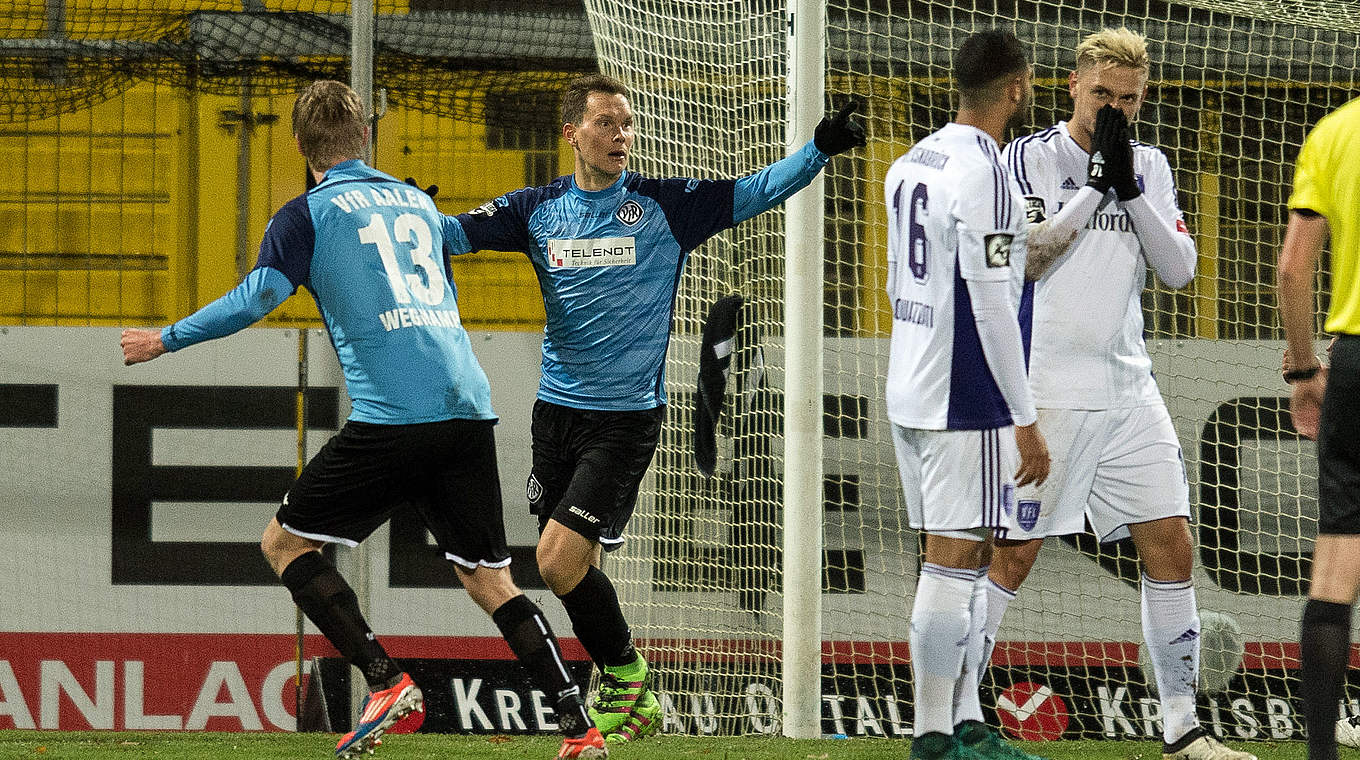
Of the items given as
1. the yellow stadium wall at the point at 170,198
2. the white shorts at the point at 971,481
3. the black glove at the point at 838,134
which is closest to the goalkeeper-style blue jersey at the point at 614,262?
the black glove at the point at 838,134

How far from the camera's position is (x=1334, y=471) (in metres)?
2.62

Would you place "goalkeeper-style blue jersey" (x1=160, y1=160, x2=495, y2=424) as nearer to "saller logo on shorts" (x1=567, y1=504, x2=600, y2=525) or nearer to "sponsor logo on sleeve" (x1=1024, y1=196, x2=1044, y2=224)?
"saller logo on shorts" (x1=567, y1=504, x2=600, y2=525)

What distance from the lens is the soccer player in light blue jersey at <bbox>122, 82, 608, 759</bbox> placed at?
11.3ft

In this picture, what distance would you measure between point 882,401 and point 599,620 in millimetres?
2196

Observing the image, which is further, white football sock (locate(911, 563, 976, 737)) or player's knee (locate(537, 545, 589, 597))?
player's knee (locate(537, 545, 589, 597))

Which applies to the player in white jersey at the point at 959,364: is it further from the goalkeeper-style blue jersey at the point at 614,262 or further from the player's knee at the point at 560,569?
the player's knee at the point at 560,569

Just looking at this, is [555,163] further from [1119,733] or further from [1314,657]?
[1314,657]

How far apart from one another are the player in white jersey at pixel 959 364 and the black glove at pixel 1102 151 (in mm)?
337

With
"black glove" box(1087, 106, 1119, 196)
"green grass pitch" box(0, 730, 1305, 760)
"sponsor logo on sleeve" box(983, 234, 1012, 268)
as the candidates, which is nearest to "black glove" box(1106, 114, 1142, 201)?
"black glove" box(1087, 106, 1119, 196)

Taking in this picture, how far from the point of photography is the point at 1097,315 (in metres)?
3.49

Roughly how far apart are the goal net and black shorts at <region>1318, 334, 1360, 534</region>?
8.80 feet

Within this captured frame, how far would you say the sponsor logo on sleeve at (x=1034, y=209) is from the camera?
139 inches

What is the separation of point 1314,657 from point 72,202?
18.1ft

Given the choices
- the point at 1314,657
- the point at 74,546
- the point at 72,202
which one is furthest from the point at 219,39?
the point at 1314,657
